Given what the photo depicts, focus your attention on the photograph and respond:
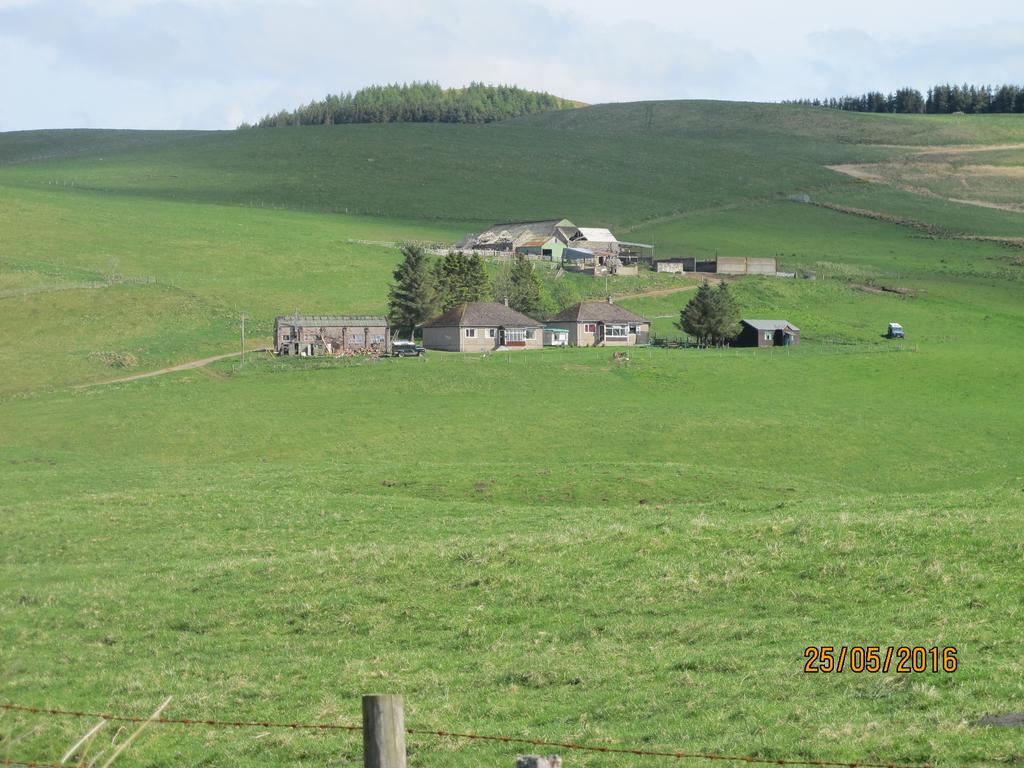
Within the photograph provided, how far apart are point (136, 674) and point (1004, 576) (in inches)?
588

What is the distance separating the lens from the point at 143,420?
2486 inches

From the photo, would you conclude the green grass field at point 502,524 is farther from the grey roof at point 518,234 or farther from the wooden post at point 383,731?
the grey roof at point 518,234

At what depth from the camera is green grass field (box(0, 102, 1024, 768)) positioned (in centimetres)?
1694

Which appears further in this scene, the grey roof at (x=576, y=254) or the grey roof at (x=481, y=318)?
the grey roof at (x=576, y=254)

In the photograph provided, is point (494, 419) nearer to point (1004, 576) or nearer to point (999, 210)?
point (1004, 576)

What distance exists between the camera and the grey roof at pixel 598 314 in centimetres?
9906

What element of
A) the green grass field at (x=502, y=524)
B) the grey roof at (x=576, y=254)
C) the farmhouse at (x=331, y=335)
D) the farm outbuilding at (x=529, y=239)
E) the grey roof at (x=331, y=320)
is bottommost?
the green grass field at (x=502, y=524)

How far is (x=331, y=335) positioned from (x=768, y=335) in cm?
3416

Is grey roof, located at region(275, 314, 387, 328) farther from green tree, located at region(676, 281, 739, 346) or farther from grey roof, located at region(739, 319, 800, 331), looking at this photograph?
grey roof, located at region(739, 319, 800, 331)

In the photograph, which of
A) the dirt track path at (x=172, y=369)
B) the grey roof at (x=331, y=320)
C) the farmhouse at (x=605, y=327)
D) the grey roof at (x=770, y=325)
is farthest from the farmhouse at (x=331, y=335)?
the grey roof at (x=770, y=325)

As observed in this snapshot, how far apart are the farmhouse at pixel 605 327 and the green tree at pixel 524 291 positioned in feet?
35.3

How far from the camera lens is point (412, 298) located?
100000mm

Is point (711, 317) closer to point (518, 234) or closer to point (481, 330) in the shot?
point (481, 330)

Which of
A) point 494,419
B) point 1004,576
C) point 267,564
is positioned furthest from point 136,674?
point 494,419
